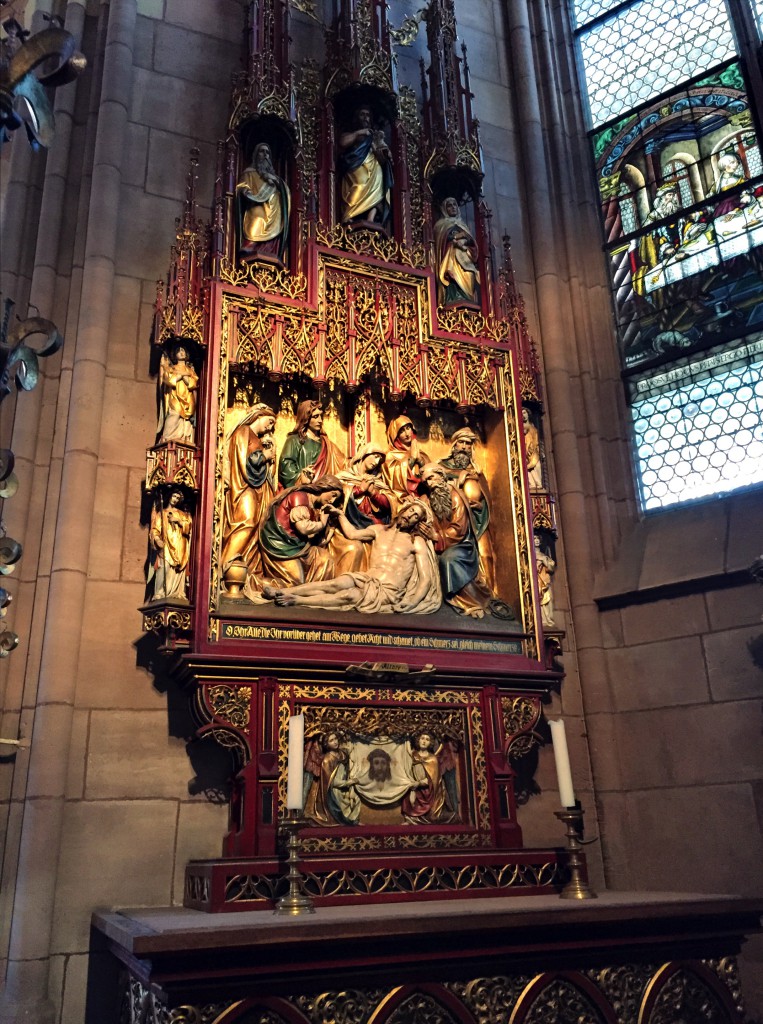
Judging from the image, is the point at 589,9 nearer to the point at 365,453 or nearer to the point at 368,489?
the point at 365,453

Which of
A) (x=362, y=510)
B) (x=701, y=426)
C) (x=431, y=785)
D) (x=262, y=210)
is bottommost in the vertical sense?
(x=431, y=785)

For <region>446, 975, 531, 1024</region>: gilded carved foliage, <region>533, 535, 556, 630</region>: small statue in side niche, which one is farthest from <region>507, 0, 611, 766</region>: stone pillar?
<region>446, 975, 531, 1024</region>: gilded carved foliage

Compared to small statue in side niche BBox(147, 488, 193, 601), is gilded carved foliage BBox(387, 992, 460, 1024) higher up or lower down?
lower down

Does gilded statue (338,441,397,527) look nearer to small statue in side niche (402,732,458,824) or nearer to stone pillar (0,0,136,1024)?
small statue in side niche (402,732,458,824)

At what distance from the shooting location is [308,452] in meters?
6.64

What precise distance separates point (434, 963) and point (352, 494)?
3.26 metres

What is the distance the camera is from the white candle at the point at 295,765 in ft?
15.9

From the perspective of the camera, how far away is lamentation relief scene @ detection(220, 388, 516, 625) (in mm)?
6137

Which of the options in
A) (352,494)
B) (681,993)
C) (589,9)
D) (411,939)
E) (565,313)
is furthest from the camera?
(589,9)

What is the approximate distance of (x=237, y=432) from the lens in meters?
6.35

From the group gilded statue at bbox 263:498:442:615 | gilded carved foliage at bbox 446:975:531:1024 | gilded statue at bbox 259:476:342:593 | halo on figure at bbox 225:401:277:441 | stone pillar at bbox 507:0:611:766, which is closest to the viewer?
gilded carved foliage at bbox 446:975:531:1024

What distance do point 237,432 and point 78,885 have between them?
297 centimetres

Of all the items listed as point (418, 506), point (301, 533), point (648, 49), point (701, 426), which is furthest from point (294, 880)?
point (648, 49)

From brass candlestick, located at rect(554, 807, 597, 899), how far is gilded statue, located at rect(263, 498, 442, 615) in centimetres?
167
